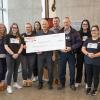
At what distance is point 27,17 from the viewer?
8422mm

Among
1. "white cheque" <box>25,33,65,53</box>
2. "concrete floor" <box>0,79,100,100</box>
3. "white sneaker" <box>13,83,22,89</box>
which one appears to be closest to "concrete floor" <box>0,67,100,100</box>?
"concrete floor" <box>0,79,100,100</box>

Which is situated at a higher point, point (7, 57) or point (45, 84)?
point (7, 57)

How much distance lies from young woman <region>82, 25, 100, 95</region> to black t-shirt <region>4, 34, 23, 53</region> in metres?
1.31

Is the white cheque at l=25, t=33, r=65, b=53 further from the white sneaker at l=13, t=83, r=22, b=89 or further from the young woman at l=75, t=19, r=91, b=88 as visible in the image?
the white sneaker at l=13, t=83, r=22, b=89

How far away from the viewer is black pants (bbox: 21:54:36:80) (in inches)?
212

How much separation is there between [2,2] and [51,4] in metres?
2.59

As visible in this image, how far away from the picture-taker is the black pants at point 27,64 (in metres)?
5.40

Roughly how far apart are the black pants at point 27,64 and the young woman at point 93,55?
47.6 inches

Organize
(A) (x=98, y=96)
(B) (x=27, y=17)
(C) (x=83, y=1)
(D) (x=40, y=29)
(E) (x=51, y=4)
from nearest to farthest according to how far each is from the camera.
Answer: (A) (x=98, y=96), (D) (x=40, y=29), (E) (x=51, y=4), (C) (x=83, y=1), (B) (x=27, y=17)

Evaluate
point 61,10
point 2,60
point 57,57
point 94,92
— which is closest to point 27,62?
point 2,60

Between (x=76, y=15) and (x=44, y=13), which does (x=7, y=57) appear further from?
(x=76, y=15)

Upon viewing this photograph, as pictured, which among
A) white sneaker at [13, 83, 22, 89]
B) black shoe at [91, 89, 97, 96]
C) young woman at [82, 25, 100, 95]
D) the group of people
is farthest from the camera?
white sneaker at [13, 83, 22, 89]

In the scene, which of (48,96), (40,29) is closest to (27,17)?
(40,29)

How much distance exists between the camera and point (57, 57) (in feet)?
17.8
